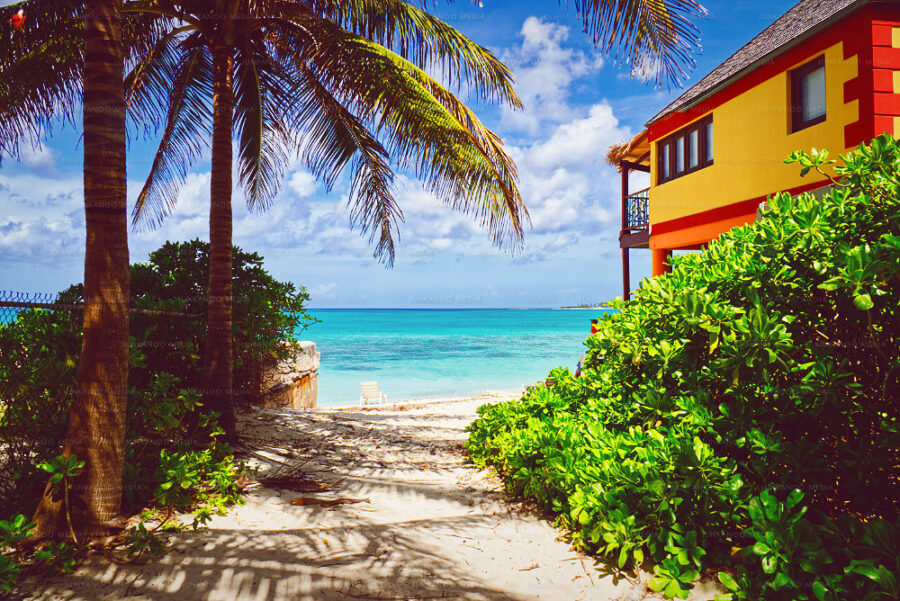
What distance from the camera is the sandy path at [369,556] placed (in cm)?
271

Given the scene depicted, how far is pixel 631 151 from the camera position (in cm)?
1453

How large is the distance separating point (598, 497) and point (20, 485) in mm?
4113

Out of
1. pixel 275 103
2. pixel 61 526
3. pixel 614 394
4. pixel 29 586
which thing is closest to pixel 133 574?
pixel 29 586

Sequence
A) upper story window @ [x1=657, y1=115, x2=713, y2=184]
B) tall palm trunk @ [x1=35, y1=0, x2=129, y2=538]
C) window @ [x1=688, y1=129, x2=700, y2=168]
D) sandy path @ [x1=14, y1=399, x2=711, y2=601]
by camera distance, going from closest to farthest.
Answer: sandy path @ [x1=14, y1=399, x2=711, y2=601] → tall palm trunk @ [x1=35, y1=0, x2=129, y2=538] → upper story window @ [x1=657, y1=115, x2=713, y2=184] → window @ [x1=688, y1=129, x2=700, y2=168]

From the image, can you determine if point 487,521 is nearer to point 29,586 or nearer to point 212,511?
point 212,511

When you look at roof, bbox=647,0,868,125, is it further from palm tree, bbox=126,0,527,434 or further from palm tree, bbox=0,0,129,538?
palm tree, bbox=0,0,129,538

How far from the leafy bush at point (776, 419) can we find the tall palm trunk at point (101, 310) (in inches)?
125

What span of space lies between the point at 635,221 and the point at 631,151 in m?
2.13

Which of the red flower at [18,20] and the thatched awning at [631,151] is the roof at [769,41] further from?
the red flower at [18,20]

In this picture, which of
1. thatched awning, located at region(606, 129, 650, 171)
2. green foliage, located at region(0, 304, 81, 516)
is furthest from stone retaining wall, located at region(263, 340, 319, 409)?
thatched awning, located at region(606, 129, 650, 171)

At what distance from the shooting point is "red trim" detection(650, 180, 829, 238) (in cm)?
824

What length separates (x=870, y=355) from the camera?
248cm

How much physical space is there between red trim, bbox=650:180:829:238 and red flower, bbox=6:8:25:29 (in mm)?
10139

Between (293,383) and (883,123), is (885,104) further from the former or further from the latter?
(293,383)
